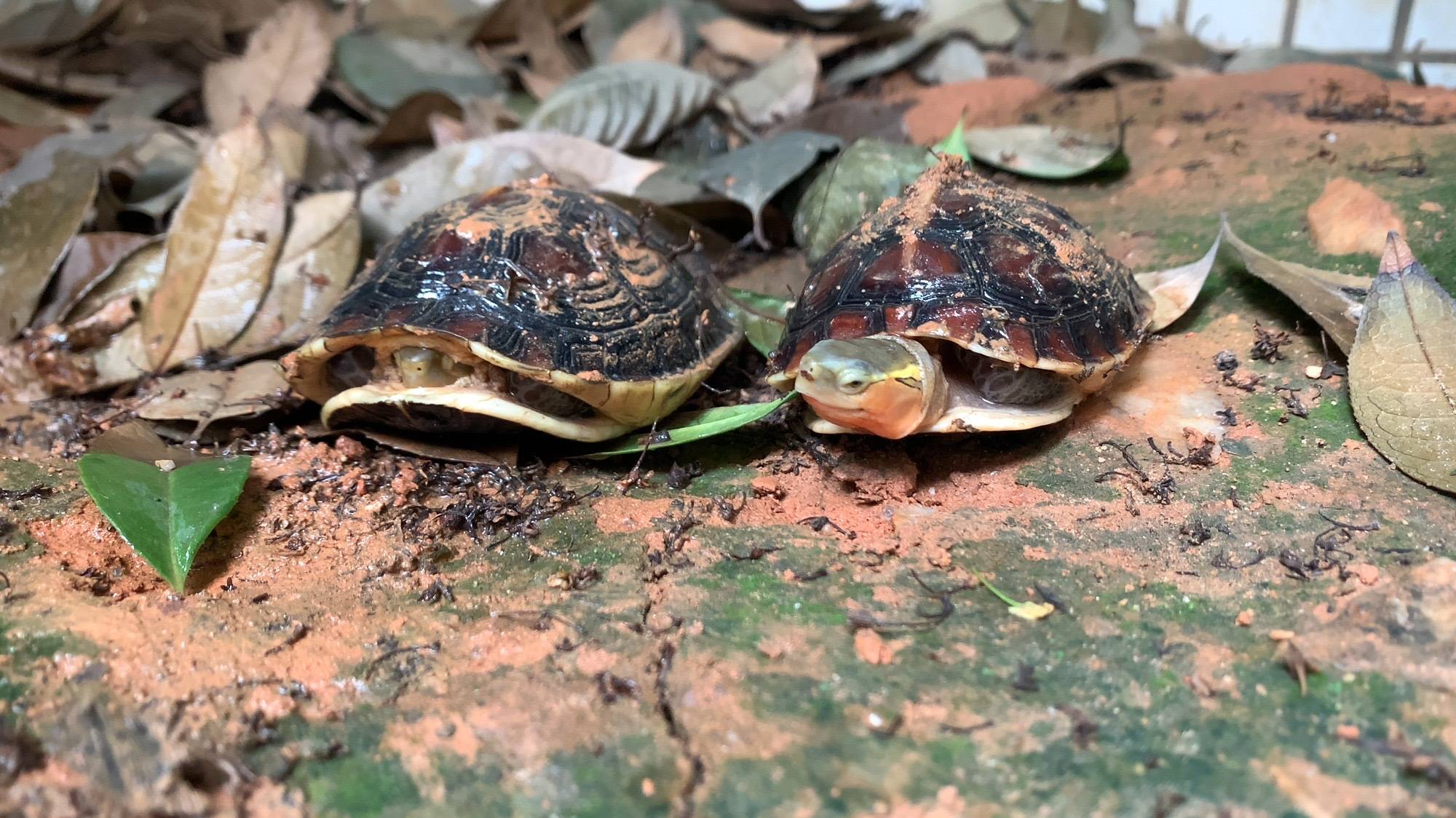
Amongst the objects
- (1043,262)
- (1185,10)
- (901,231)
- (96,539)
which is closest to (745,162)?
(901,231)

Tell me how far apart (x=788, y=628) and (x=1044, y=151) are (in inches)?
104

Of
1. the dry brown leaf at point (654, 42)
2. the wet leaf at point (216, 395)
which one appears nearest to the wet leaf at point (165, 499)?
the wet leaf at point (216, 395)

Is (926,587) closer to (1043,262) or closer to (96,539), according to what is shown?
(1043,262)

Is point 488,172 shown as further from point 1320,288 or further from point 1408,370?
point 1408,370

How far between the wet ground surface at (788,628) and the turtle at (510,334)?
152 millimetres

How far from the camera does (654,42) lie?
14.4ft

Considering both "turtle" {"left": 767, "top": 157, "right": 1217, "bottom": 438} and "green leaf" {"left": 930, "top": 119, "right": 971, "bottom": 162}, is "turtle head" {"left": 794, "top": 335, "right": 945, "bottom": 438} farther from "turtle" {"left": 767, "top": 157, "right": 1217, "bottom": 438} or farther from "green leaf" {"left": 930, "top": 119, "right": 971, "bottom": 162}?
"green leaf" {"left": 930, "top": 119, "right": 971, "bottom": 162}

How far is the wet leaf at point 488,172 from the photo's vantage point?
10.3 ft

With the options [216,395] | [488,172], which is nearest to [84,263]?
[216,395]

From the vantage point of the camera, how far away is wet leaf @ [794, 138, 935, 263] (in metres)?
3.04

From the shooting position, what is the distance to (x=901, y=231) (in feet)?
7.31

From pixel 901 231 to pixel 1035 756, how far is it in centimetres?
140

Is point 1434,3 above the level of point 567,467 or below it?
above

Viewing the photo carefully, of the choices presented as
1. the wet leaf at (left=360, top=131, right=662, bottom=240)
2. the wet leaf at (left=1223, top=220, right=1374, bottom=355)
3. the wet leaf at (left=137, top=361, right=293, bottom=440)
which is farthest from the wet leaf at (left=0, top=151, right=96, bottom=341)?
the wet leaf at (left=1223, top=220, right=1374, bottom=355)
